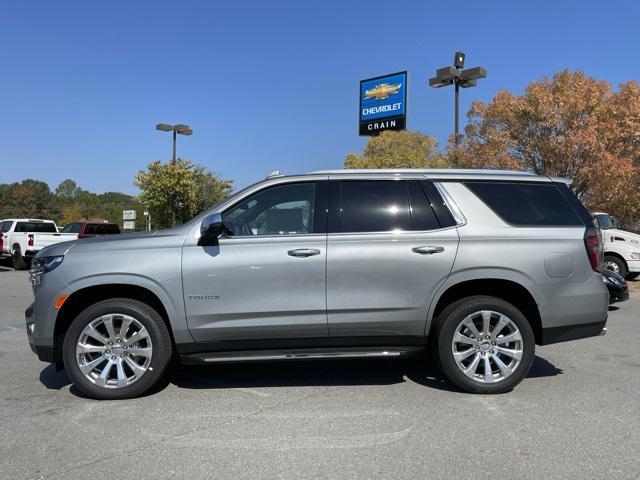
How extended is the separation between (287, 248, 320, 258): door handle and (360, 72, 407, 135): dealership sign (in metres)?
22.9

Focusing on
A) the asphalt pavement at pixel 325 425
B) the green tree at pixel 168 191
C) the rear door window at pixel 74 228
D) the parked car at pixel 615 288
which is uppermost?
the green tree at pixel 168 191

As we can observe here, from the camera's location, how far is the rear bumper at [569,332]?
4695 mm

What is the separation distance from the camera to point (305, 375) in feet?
17.5

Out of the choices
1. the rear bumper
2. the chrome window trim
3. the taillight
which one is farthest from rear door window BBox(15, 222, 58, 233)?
the taillight

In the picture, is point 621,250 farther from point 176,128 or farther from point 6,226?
point 176,128

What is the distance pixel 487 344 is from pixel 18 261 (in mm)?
18072

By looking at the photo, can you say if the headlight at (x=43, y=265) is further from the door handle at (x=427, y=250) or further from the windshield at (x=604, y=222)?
the windshield at (x=604, y=222)

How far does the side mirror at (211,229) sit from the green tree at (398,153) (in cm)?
2201

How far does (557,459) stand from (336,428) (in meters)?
1.50

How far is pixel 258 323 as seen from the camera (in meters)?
4.48

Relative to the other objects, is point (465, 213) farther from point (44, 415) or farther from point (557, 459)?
point (44, 415)

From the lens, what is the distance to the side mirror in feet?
14.5

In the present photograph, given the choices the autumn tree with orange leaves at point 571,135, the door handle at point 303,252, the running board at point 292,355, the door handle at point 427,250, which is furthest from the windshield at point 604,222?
the door handle at point 303,252

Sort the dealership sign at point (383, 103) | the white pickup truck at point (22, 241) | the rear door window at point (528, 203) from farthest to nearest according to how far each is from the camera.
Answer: the dealership sign at point (383, 103), the white pickup truck at point (22, 241), the rear door window at point (528, 203)
